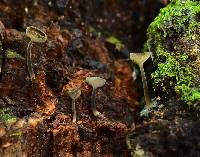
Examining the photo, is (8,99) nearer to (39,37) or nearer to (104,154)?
(39,37)

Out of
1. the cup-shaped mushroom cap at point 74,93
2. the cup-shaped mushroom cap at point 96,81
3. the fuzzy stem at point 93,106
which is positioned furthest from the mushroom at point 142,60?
the cup-shaped mushroom cap at point 74,93

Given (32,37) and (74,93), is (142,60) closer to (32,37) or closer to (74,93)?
(74,93)

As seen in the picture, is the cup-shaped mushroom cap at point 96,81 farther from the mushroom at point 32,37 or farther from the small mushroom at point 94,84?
the mushroom at point 32,37

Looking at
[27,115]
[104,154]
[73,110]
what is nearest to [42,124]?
[27,115]

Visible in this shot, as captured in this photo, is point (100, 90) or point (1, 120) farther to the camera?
point (100, 90)

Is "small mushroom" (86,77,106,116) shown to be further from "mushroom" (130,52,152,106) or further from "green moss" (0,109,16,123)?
"green moss" (0,109,16,123)

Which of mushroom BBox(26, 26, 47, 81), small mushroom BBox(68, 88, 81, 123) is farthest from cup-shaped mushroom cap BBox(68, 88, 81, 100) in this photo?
mushroom BBox(26, 26, 47, 81)

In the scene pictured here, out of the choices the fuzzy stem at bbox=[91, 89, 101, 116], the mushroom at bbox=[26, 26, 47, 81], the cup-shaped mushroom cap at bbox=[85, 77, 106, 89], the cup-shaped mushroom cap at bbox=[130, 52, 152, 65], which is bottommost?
the fuzzy stem at bbox=[91, 89, 101, 116]
